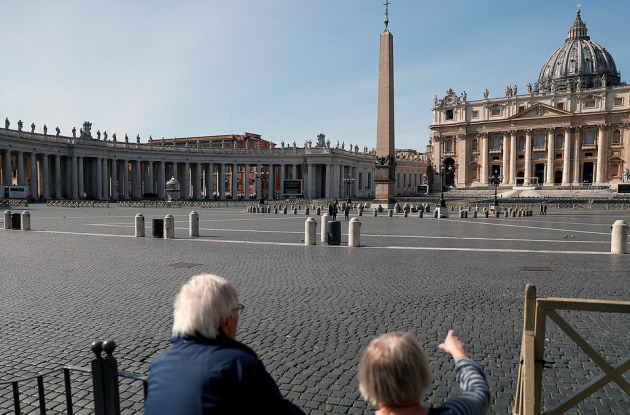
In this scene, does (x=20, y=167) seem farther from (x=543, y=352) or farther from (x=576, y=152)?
(x=576, y=152)

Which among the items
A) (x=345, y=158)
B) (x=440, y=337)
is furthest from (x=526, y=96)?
(x=440, y=337)

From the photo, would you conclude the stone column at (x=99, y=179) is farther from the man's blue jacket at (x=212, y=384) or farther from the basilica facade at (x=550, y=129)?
the man's blue jacket at (x=212, y=384)

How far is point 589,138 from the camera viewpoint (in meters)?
78.9

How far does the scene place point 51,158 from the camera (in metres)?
63.3

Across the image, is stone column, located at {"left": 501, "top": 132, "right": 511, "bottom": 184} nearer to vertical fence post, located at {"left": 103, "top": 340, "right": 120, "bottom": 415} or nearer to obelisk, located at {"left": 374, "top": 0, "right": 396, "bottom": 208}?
obelisk, located at {"left": 374, "top": 0, "right": 396, "bottom": 208}

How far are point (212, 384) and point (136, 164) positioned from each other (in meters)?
71.7

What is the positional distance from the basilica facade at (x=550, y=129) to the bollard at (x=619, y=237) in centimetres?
6243

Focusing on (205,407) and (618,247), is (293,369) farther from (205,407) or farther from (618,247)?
(618,247)

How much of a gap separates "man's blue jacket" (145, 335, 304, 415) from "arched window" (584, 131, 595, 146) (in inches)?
3564

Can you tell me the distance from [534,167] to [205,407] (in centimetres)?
9148

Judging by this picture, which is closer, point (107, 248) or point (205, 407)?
point (205, 407)

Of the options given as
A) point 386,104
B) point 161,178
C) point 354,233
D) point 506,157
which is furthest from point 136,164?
point 506,157

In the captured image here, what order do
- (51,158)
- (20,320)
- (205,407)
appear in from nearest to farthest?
(205,407)
(20,320)
(51,158)

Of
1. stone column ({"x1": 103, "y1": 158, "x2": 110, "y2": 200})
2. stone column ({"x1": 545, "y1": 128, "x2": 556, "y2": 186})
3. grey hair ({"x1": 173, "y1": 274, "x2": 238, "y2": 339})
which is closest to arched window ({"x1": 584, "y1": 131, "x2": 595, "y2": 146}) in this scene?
stone column ({"x1": 545, "y1": 128, "x2": 556, "y2": 186})
